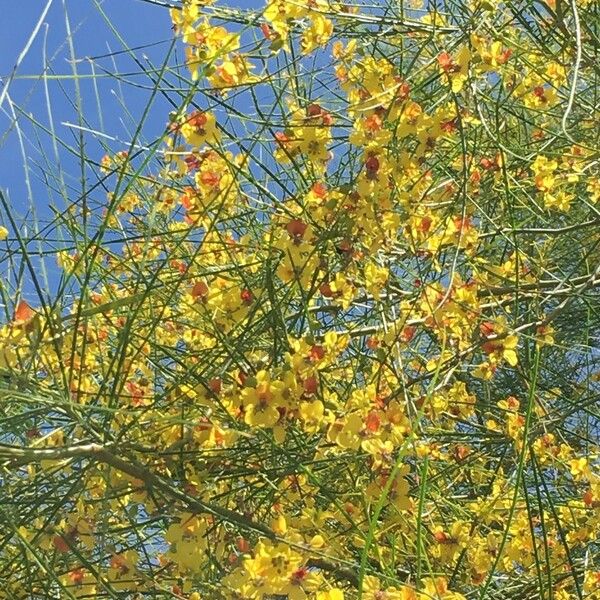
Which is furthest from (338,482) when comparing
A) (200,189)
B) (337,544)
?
(200,189)

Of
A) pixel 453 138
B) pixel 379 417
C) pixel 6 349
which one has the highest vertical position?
pixel 453 138

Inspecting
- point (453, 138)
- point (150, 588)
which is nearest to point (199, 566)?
point (150, 588)

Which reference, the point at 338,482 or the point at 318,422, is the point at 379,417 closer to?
the point at 318,422

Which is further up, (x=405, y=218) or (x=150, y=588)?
(x=405, y=218)

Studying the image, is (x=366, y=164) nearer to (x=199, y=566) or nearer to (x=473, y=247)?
(x=473, y=247)

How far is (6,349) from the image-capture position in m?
1.07

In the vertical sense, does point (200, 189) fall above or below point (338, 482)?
above

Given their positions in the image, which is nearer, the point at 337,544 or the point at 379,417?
the point at 379,417

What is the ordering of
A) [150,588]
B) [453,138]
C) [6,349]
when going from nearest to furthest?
[6,349]
[150,588]
[453,138]

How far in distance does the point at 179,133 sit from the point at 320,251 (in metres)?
0.29

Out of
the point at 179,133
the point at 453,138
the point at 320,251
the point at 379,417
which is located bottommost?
the point at 379,417

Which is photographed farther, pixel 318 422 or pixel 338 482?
pixel 338 482

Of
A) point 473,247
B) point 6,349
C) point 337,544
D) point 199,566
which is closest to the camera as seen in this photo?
point 6,349

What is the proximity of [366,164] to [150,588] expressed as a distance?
69cm
